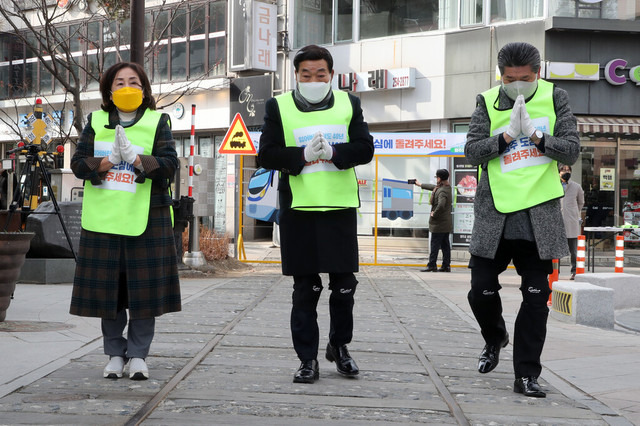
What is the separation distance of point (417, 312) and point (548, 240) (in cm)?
459

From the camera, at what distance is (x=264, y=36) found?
78.0ft

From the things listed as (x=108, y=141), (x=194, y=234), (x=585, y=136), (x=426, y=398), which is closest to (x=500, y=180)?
(x=426, y=398)

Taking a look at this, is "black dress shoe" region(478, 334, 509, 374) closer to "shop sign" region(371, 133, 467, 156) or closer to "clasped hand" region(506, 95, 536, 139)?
"clasped hand" region(506, 95, 536, 139)

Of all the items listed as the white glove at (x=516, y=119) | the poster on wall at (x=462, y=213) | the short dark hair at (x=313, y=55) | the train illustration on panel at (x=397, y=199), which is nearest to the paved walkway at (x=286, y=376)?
the white glove at (x=516, y=119)

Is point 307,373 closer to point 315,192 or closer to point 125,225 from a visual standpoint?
point 315,192

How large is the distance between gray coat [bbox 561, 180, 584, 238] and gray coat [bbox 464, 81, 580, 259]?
9.87 meters

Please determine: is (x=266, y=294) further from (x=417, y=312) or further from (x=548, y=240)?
(x=548, y=240)

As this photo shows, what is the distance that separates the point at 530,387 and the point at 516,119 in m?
1.41

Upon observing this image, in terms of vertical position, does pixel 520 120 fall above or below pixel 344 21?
below

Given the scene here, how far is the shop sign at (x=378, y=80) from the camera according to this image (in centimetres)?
2133

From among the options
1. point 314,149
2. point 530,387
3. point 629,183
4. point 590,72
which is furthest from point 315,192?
point 629,183

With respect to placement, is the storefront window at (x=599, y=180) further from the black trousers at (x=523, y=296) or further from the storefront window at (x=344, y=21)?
the black trousers at (x=523, y=296)

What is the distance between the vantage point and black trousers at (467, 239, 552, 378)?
15.7 feet

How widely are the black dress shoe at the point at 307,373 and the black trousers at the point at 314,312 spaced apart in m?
0.03
